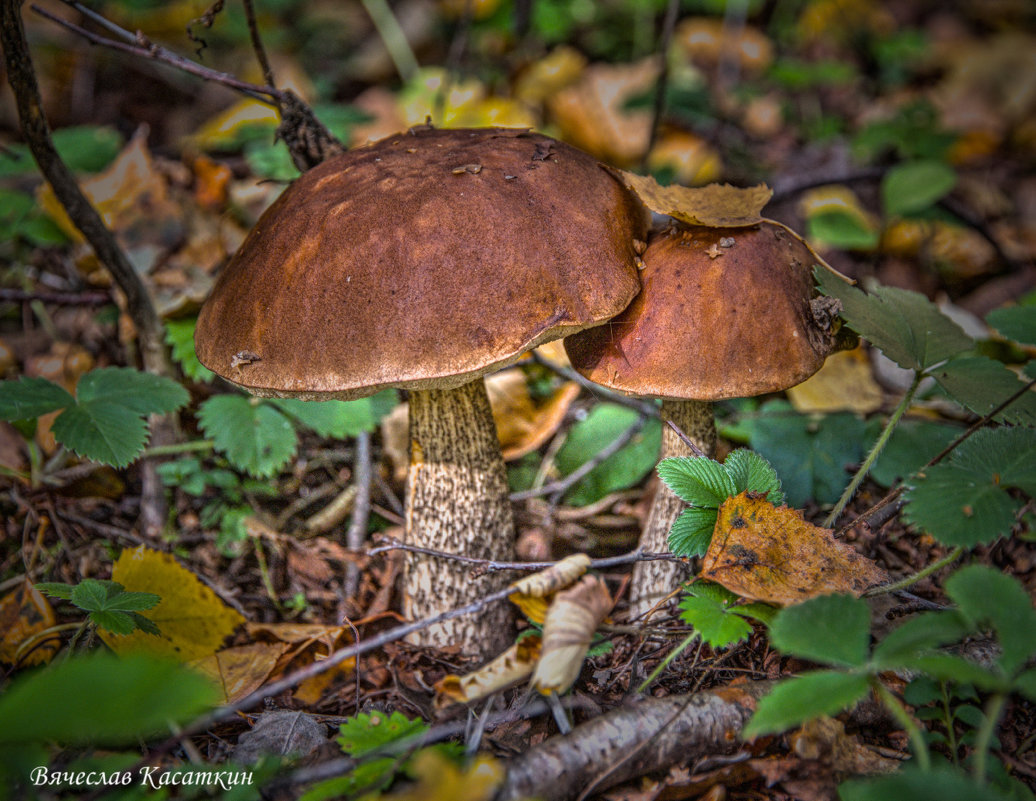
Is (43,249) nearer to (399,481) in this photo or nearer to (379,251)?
(399,481)

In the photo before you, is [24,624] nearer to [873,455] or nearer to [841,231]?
[873,455]

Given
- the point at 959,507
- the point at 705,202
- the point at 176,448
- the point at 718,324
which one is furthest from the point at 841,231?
the point at 176,448

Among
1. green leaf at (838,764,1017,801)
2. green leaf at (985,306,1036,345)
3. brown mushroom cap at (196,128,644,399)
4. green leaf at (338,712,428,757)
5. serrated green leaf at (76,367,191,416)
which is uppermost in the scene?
brown mushroom cap at (196,128,644,399)

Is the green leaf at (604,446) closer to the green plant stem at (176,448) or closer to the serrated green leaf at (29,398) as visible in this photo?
A: the green plant stem at (176,448)

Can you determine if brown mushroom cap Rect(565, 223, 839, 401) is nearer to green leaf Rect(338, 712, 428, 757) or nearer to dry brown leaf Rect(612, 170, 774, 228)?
dry brown leaf Rect(612, 170, 774, 228)

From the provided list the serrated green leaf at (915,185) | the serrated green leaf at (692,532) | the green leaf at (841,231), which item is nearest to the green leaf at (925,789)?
the serrated green leaf at (692,532)

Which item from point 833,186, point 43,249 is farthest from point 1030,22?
point 43,249

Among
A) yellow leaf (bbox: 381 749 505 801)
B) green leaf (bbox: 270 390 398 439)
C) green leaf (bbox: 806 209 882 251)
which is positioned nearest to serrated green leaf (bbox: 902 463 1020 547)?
yellow leaf (bbox: 381 749 505 801)
